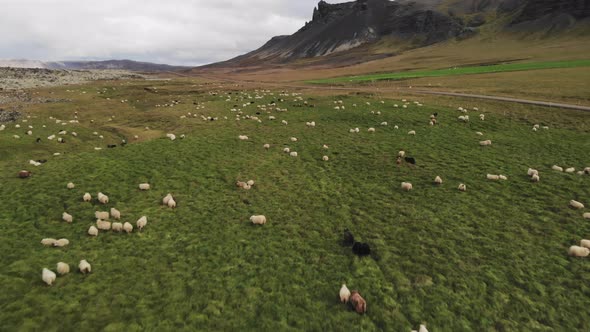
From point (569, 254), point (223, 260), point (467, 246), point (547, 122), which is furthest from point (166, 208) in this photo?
point (547, 122)

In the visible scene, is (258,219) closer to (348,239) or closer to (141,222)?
(348,239)

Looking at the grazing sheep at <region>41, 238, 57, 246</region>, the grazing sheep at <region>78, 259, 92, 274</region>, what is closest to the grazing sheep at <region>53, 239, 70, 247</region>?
the grazing sheep at <region>41, 238, 57, 246</region>

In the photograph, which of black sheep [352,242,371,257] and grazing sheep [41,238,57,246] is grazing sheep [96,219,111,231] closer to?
grazing sheep [41,238,57,246]

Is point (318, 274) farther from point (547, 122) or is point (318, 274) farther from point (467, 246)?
point (547, 122)

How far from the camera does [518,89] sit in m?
42.3

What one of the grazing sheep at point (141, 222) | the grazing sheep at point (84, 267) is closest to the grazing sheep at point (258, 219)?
the grazing sheep at point (141, 222)

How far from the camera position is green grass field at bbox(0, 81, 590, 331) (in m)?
7.48

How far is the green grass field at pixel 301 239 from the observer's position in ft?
24.5

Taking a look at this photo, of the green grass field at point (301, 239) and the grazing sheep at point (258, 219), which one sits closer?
the green grass field at point (301, 239)

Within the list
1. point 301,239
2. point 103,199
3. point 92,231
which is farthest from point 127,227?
point 301,239

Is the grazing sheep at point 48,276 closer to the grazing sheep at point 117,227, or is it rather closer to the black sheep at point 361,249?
the grazing sheep at point 117,227

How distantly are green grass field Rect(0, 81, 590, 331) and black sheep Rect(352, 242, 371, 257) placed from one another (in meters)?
0.22

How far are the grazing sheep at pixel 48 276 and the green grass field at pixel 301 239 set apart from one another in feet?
0.55

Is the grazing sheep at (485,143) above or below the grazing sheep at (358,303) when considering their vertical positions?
above
